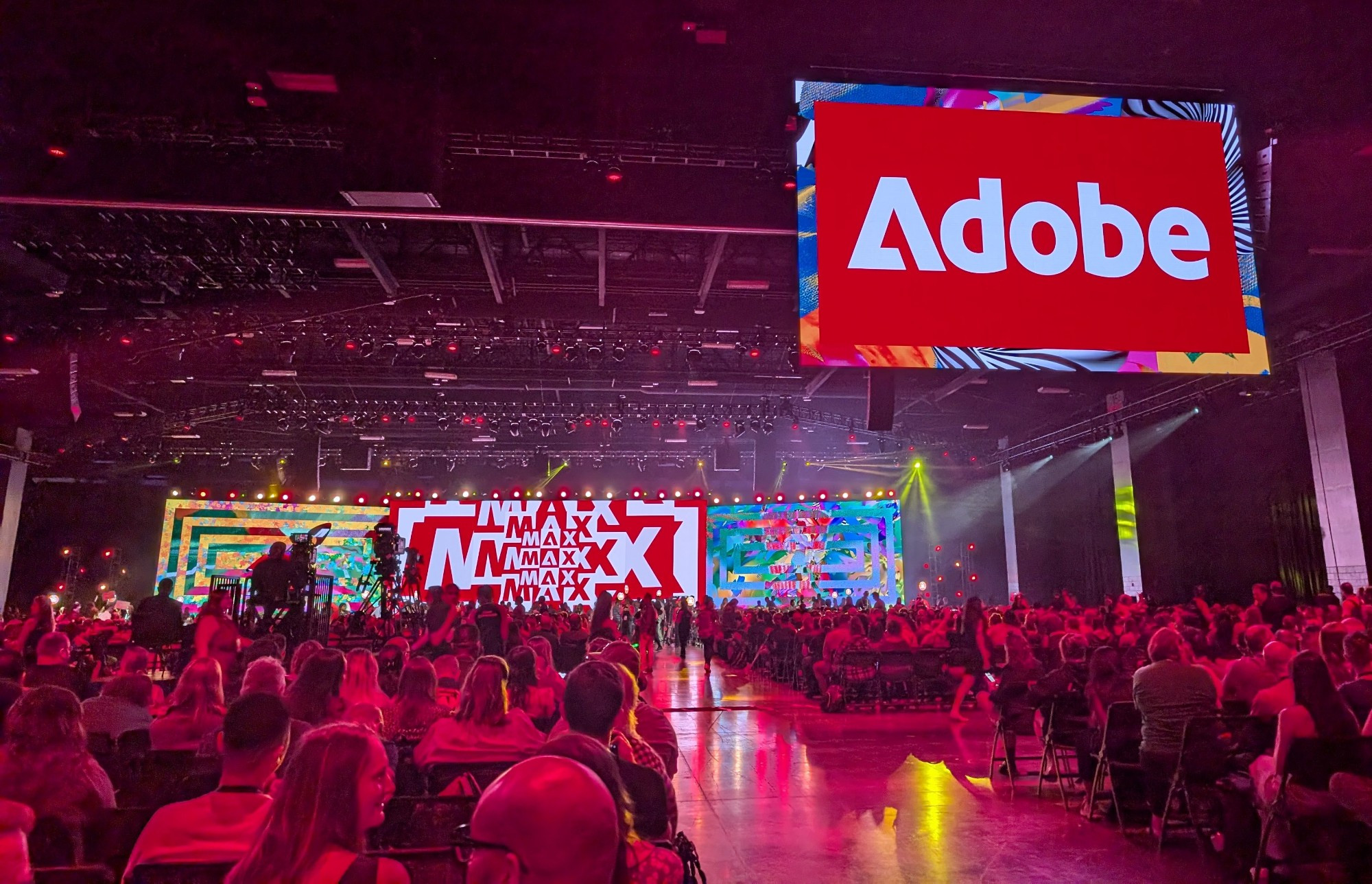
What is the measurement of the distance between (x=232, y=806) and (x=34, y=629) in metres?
8.17

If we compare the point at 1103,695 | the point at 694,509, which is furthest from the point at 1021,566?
the point at 1103,695

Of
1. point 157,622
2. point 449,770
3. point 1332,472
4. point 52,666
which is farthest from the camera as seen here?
point 1332,472

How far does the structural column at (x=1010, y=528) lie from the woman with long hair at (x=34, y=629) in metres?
19.9

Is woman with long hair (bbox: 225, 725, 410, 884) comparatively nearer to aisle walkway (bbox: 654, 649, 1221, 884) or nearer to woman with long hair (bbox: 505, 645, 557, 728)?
woman with long hair (bbox: 505, 645, 557, 728)

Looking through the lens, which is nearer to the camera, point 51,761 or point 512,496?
point 51,761

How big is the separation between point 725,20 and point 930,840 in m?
5.85

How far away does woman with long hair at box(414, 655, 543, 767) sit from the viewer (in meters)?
3.56

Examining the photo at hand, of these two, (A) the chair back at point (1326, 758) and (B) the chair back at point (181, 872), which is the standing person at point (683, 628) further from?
(B) the chair back at point (181, 872)

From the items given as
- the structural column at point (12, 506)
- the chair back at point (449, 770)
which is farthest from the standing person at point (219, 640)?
the structural column at point (12, 506)

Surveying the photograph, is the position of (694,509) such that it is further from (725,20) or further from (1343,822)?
(1343,822)

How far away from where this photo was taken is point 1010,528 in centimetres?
2111

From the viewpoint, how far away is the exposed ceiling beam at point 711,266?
982 centimetres

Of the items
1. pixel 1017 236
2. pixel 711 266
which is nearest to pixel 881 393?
pixel 1017 236

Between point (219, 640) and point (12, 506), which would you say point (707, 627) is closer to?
point (219, 640)
